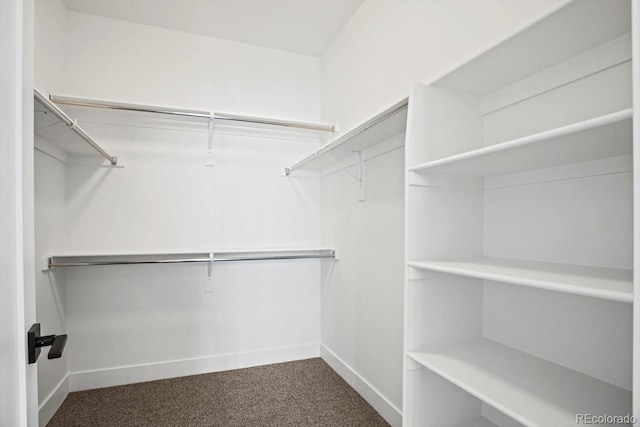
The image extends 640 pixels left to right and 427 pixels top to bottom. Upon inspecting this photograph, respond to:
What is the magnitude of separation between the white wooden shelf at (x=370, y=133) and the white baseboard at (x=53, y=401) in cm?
212

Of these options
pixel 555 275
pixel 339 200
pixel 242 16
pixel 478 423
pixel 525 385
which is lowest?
pixel 478 423

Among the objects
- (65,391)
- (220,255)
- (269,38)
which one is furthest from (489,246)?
(65,391)

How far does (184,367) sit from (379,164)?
6.85 feet

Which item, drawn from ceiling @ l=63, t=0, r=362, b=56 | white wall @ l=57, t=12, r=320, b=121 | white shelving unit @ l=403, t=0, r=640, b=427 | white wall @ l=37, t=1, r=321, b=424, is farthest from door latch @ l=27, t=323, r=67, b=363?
ceiling @ l=63, t=0, r=362, b=56

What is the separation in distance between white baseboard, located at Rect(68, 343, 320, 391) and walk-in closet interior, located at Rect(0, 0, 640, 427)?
0.01 m

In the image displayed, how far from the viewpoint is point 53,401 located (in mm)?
1987

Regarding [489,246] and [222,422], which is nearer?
[489,246]

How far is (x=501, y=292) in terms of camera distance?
4.21 ft

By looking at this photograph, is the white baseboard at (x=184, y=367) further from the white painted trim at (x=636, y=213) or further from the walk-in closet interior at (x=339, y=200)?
the white painted trim at (x=636, y=213)

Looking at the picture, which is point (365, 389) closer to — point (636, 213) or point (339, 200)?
point (339, 200)

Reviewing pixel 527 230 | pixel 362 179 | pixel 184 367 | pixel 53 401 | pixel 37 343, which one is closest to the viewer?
pixel 37 343

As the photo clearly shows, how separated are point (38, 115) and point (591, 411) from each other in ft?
7.31

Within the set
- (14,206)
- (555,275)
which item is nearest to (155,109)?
(14,206)

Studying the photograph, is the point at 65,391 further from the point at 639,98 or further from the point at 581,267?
the point at 639,98
